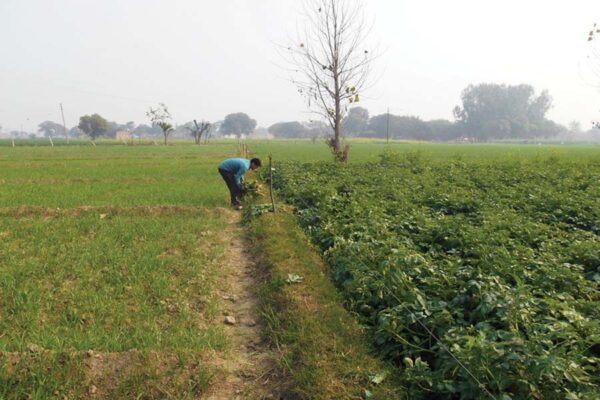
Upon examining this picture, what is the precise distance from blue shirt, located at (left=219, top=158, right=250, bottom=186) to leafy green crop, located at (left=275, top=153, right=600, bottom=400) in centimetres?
262

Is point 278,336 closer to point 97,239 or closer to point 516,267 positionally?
point 516,267

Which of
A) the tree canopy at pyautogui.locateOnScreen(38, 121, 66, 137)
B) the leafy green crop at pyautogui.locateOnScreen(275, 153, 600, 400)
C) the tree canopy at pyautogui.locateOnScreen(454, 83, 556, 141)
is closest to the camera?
the leafy green crop at pyautogui.locateOnScreen(275, 153, 600, 400)

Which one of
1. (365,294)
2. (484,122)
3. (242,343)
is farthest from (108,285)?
(484,122)

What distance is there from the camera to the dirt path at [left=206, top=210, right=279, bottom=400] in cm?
327

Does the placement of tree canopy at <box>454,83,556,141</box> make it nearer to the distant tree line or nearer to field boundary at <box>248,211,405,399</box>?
the distant tree line

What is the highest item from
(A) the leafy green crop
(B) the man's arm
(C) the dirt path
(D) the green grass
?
(B) the man's arm

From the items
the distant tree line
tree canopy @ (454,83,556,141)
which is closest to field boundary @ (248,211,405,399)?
the distant tree line

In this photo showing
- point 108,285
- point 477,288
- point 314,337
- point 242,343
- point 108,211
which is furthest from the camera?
point 108,211

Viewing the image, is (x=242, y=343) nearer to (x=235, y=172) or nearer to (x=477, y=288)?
(x=477, y=288)

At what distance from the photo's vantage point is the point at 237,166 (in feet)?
33.0

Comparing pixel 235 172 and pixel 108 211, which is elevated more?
pixel 235 172

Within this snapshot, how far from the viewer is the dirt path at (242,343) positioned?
327cm

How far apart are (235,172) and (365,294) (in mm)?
6441

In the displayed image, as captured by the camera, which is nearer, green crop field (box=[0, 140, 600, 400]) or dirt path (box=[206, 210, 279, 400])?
green crop field (box=[0, 140, 600, 400])
